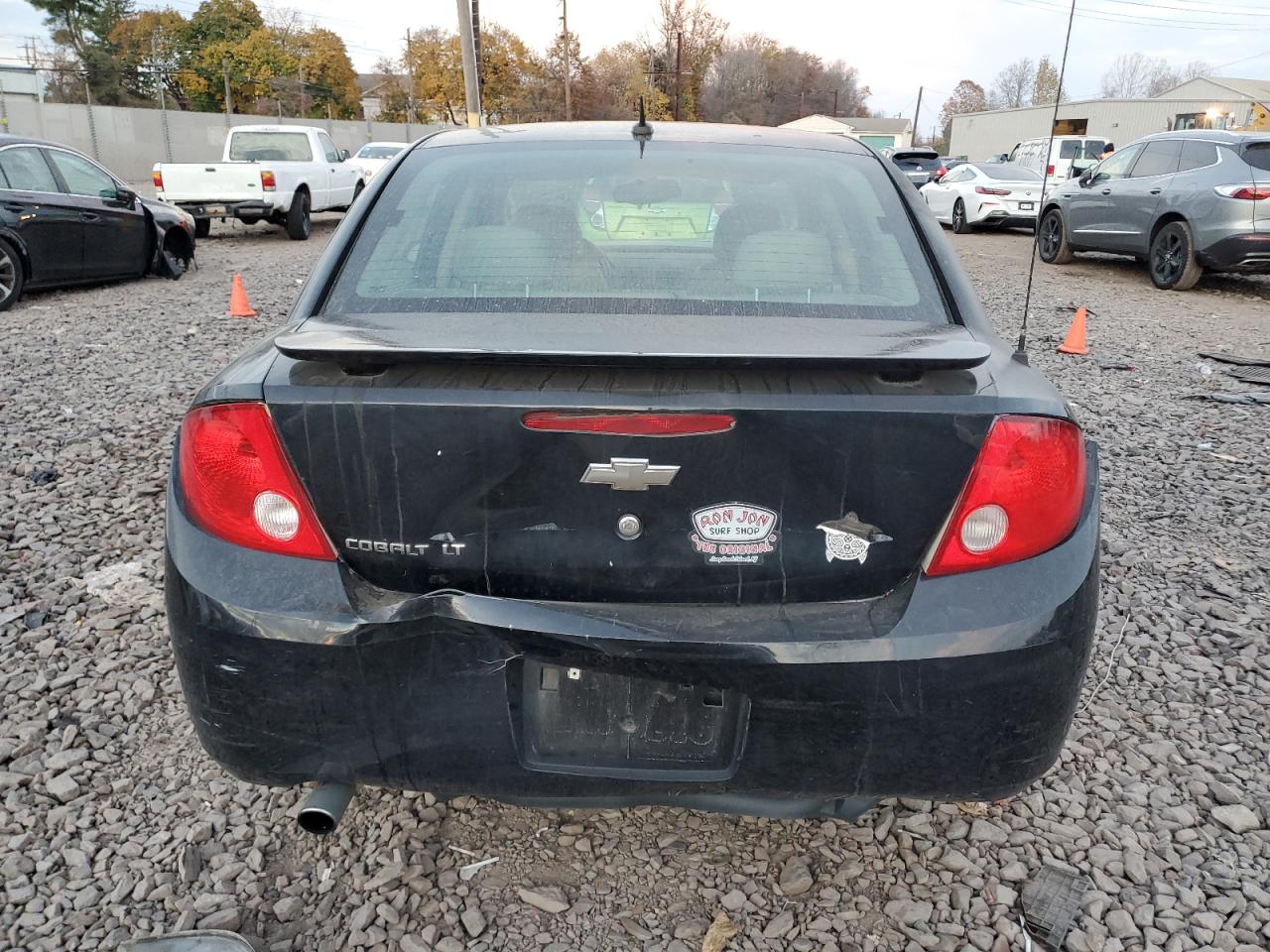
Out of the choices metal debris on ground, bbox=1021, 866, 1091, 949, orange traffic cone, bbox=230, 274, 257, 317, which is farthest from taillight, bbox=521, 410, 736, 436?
orange traffic cone, bbox=230, 274, 257, 317

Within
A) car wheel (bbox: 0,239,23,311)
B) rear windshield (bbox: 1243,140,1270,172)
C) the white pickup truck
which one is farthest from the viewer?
the white pickup truck

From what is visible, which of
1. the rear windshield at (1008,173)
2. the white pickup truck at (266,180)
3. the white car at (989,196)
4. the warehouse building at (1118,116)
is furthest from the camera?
the warehouse building at (1118,116)

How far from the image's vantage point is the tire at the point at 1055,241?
1337 centimetres

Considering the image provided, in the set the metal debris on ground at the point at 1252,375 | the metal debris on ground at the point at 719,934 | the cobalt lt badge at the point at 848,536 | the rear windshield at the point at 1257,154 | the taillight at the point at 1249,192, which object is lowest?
the metal debris on ground at the point at 1252,375

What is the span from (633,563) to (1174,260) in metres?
11.4

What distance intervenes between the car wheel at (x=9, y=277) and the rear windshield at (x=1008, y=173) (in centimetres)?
1580

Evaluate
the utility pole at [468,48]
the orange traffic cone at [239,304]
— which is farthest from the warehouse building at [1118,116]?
the orange traffic cone at [239,304]

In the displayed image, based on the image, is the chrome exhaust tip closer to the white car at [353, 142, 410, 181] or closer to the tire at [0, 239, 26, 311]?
the tire at [0, 239, 26, 311]

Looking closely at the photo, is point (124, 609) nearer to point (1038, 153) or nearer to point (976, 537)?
point (976, 537)

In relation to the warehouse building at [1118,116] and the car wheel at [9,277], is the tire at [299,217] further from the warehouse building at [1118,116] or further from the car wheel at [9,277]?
the warehouse building at [1118,116]

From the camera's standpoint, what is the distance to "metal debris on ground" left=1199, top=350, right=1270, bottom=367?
24.6 feet

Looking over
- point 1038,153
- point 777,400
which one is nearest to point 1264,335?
point 777,400

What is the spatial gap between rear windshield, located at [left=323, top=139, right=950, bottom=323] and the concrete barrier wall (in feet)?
100

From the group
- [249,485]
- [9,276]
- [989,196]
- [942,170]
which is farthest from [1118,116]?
[249,485]
